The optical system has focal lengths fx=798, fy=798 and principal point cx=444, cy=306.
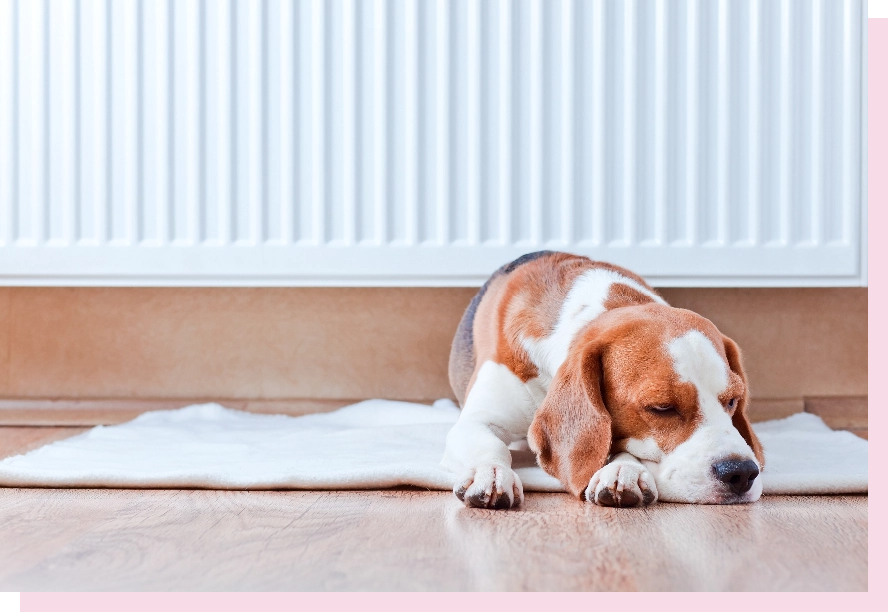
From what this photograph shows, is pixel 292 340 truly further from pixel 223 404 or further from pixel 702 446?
pixel 702 446

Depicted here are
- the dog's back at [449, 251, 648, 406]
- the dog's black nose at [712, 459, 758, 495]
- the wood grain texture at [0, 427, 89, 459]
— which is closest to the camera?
the dog's black nose at [712, 459, 758, 495]

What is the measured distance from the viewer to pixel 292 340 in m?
1.78

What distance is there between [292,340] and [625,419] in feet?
3.17

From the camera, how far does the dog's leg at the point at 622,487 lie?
3.09 feet

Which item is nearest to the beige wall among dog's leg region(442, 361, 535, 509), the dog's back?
the dog's back

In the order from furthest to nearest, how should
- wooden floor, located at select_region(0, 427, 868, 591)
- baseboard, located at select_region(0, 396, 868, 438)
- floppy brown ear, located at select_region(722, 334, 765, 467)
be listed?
baseboard, located at select_region(0, 396, 868, 438)
floppy brown ear, located at select_region(722, 334, 765, 467)
wooden floor, located at select_region(0, 427, 868, 591)

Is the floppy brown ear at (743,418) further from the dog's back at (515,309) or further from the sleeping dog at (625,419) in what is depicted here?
the dog's back at (515,309)

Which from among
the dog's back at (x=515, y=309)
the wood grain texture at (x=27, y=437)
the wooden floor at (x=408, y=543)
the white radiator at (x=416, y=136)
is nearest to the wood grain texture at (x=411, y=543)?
the wooden floor at (x=408, y=543)

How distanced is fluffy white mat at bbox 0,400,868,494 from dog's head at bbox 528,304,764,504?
0.09 metres

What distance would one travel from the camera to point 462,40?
5.08ft

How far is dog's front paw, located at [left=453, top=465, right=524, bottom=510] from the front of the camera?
0.94 m

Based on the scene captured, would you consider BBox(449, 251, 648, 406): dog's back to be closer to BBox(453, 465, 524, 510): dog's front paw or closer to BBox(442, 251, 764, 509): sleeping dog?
BBox(442, 251, 764, 509): sleeping dog

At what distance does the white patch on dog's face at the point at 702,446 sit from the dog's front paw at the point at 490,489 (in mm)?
162

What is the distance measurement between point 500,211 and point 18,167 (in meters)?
0.95
